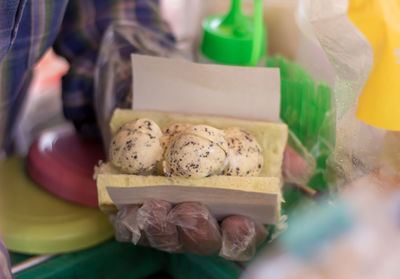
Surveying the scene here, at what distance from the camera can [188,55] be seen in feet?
2.71

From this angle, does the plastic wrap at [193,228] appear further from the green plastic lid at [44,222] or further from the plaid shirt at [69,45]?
the plaid shirt at [69,45]

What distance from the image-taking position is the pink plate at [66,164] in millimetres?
728

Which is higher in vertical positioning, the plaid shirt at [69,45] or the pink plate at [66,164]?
the plaid shirt at [69,45]

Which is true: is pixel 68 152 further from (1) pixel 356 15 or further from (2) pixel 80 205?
(1) pixel 356 15

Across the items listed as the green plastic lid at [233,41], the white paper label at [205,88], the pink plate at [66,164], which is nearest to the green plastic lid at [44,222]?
the pink plate at [66,164]

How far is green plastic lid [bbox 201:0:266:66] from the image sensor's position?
0.78 meters

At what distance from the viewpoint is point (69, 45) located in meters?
0.83

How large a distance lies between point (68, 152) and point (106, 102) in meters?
0.18

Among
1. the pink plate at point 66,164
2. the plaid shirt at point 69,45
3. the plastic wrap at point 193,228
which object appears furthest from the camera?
the pink plate at point 66,164

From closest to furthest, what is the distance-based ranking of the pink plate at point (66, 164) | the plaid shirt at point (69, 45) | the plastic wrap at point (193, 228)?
the plastic wrap at point (193, 228)
the plaid shirt at point (69, 45)
the pink plate at point (66, 164)

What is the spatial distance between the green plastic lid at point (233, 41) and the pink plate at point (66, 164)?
31 centimetres

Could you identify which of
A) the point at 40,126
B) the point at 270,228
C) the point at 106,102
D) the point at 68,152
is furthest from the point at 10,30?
the point at 40,126

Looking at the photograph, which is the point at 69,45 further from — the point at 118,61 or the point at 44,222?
the point at 44,222

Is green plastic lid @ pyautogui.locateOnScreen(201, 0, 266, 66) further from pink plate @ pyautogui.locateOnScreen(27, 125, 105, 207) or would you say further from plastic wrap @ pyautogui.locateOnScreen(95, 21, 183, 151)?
pink plate @ pyautogui.locateOnScreen(27, 125, 105, 207)
